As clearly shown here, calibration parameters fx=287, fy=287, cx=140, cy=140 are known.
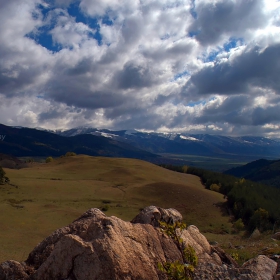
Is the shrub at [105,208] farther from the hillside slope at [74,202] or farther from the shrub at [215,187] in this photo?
the shrub at [215,187]

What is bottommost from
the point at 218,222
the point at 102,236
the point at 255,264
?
the point at 218,222

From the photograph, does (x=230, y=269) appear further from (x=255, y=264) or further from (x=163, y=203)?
(x=163, y=203)

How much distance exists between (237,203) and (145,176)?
1946 inches

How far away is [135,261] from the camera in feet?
39.4

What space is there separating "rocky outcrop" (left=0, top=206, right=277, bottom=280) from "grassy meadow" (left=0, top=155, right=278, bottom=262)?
20.5 m

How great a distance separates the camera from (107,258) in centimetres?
1142

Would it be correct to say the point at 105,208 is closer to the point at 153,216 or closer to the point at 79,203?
the point at 79,203

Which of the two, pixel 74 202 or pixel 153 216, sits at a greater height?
pixel 153 216

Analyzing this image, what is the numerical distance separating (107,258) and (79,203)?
224ft

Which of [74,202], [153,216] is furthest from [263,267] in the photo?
[74,202]

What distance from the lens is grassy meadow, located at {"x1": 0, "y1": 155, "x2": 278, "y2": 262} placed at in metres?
46.8

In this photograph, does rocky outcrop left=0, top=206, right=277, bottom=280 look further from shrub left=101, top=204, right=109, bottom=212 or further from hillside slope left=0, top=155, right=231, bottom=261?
shrub left=101, top=204, right=109, bottom=212

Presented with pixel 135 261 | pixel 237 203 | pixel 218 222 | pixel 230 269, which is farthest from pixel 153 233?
pixel 237 203

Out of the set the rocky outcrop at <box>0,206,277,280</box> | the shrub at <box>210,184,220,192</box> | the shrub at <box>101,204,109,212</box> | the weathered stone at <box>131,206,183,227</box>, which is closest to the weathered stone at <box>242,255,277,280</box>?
the rocky outcrop at <box>0,206,277,280</box>
